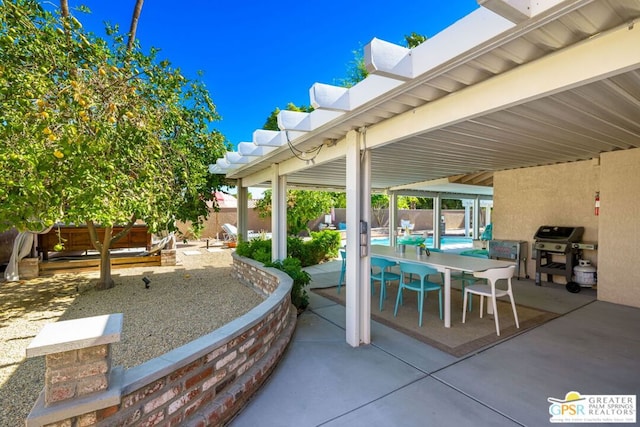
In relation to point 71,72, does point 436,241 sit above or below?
below

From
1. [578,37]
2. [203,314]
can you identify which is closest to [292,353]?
[203,314]

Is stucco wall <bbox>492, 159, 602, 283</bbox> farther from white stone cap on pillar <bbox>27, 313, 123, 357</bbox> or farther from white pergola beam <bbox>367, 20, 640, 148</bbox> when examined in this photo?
white stone cap on pillar <bbox>27, 313, 123, 357</bbox>

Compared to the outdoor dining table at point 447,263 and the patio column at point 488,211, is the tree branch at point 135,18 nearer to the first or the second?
the outdoor dining table at point 447,263

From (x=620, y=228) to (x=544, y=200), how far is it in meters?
1.79

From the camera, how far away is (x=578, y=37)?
183 cm

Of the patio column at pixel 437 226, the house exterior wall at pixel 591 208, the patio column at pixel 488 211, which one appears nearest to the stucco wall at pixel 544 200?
the house exterior wall at pixel 591 208

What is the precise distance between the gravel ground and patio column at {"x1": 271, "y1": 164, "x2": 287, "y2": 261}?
1.07 m

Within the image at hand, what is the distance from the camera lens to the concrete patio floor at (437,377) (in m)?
2.42

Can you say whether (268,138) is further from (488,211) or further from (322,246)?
(488,211)

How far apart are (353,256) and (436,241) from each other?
32.0 feet

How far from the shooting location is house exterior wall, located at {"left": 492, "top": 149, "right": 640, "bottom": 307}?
516cm

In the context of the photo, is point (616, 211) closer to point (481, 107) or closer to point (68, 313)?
point (481, 107)

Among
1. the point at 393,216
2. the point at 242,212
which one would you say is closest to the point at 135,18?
the point at 242,212

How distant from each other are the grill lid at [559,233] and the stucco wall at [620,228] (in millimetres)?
651
